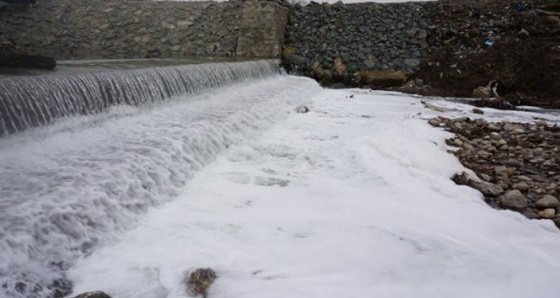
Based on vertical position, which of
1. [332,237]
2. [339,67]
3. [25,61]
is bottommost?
[332,237]

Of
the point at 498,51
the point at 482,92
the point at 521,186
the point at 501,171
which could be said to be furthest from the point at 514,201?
the point at 498,51

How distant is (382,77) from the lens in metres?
10.4

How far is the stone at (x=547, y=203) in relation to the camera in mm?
3090

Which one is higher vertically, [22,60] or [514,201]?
[22,60]

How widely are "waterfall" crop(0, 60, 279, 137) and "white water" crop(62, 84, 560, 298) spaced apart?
5.83 feet

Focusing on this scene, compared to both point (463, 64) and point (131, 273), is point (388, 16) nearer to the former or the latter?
point (463, 64)

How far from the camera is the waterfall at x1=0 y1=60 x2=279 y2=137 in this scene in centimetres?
358

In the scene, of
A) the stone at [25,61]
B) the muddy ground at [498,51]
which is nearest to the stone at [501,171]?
the muddy ground at [498,51]

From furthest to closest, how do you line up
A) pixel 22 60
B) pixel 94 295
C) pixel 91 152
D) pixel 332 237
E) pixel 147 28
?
pixel 147 28 < pixel 22 60 < pixel 91 152 < pixel 332 237 < pixel 94 295

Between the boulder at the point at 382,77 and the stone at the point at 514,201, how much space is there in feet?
24.5

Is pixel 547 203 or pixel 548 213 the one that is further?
pixel 547 203

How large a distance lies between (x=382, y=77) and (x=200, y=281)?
9.45 metres

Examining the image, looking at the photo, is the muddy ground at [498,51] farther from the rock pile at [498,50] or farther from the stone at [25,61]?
the stone at [25,61]

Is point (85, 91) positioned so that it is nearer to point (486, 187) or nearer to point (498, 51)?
point (486, 187)
